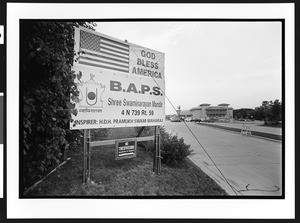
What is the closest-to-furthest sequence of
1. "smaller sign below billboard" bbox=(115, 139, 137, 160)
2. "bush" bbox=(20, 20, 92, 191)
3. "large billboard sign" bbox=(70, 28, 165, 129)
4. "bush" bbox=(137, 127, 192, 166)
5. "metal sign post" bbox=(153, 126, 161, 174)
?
"bush" bbox=(20, 20, 92, 191)
"large billboard sign" bbox=(70, 28, 165, 129)
"smaller sign below billboard" bbox=(115, 139, 137, 160)
"metal sign post" bbox=(153, 126, 161, 174)
"bush" bbox=(137, 127, 192, 166)

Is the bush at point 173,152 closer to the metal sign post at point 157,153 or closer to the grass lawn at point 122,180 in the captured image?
the grass lawn at point 122,180

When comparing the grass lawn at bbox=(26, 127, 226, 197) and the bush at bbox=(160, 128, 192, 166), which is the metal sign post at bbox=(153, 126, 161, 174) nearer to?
the grass lawn at bbox=(26, 127, 226, 197)

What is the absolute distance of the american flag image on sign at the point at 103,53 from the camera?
2004mm

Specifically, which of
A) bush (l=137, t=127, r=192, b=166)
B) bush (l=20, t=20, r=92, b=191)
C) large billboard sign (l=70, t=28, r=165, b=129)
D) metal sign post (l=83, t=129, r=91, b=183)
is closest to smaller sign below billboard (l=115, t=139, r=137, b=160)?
large billboard sign (l=70, t=28, r=165, b=129)

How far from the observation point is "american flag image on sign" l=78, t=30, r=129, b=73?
200 cm

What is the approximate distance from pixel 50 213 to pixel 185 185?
186 cm

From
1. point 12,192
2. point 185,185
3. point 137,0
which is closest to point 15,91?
point 12,192

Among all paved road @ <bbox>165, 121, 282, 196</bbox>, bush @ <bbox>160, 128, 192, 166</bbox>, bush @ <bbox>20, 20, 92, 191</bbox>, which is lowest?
paved road @ <bbox>165, 121, 282, 196</bbox>

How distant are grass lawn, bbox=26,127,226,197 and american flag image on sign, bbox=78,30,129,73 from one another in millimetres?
1425

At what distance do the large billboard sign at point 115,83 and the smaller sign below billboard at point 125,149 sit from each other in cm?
27

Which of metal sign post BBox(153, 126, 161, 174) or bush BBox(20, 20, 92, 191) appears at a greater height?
bush BBox(20, 20, 92, 191)

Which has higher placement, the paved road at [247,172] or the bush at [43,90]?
the bush at [43,90]

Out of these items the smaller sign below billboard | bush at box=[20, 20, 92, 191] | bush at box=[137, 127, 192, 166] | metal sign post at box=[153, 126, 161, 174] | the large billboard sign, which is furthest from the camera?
bush at box=[137, 127, 192, 166]

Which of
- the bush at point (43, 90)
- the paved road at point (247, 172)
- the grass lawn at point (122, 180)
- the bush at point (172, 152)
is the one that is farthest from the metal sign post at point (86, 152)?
the bush at point (172, 152)
